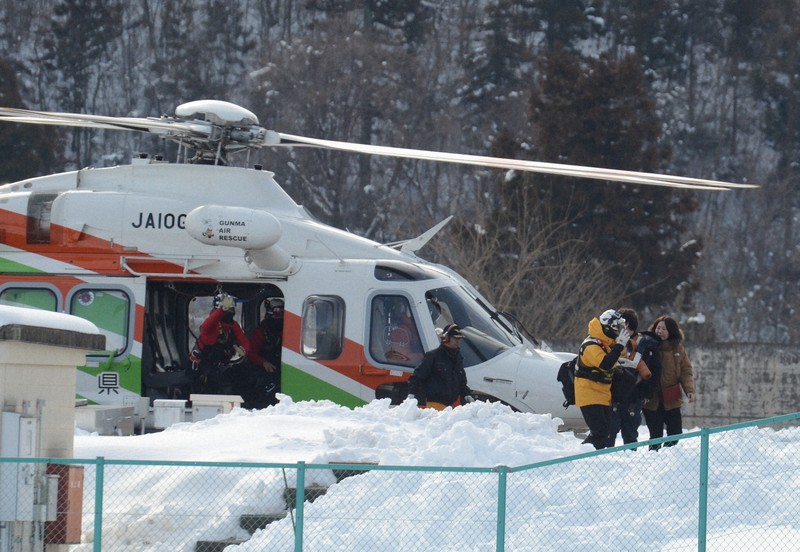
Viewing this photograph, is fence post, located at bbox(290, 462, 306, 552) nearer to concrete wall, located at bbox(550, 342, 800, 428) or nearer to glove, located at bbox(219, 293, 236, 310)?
glove, located at bbox(219, 293, 236, 310)

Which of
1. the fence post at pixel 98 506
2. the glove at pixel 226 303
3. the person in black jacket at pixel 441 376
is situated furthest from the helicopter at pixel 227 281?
the fence post at pixel 98 506

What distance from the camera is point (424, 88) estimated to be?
171ft

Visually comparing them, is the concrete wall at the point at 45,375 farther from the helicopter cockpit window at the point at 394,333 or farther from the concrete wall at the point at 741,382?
the concrete wall at the point at 741,382

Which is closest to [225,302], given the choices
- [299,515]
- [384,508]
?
[384,508]

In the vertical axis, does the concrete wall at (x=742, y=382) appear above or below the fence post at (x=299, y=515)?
below

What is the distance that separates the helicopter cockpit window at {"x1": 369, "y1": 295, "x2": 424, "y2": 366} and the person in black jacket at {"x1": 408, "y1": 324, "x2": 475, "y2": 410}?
129 cm

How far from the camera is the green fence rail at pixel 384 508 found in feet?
28.9

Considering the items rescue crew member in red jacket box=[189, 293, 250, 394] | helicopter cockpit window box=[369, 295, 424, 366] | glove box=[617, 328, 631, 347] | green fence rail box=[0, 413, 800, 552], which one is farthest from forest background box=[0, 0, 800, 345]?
green fence rail box=[0, 413, 800, 552]

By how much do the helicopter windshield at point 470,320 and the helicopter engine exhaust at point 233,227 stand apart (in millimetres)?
1767

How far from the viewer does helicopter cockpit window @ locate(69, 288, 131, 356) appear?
555 inches

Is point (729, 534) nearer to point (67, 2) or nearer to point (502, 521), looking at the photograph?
point (502, 521)

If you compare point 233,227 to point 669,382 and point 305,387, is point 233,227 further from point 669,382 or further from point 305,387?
point 669,382

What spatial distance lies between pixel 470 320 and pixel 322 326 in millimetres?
1507

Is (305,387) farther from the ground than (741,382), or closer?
farther from the ground
